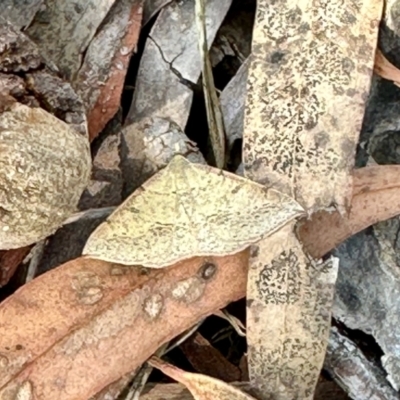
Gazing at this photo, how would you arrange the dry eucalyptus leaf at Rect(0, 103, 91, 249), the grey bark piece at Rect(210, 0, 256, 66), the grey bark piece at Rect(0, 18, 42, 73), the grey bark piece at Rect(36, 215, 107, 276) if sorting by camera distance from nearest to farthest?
the dry eucalyptus leaf at Rect(0, 103, 91, 249) < the grey bark piece at Rect(0, 18, 42, 73) < the grey bark piece at Rect(36, 215, 107, 276) < the grey bark piece at Rect(210, 0, 256, 66)

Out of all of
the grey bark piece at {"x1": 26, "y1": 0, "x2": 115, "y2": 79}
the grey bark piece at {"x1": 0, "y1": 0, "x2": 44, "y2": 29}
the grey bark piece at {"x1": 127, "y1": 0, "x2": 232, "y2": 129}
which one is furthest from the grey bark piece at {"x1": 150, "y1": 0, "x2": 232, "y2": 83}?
the grey bark piece at {"x1": 0, "y1": 0, "x2": 44, "y2": 29}

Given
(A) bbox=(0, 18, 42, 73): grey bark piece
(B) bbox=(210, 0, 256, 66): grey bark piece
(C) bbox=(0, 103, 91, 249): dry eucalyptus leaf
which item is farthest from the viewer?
(B) bbox=(210, 0, 256, 66): grey bark piece

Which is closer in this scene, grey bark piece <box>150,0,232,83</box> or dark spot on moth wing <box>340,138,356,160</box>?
dark spot on moth wing <box>340,138,356,160</box>

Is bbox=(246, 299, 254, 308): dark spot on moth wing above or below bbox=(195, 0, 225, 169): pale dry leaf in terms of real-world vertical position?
below

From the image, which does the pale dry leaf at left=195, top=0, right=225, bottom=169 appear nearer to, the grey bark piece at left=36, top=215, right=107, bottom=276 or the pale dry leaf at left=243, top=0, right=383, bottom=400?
the pale dry leaf at left=243, top=0, right=383, bottom=400

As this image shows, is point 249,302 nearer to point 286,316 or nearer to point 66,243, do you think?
point 286,316

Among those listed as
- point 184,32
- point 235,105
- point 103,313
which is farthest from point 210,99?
point 103,313

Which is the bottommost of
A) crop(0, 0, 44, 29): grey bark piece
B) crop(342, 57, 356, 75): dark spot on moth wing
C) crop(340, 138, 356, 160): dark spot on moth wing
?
crop(340, 138, 356, 160): dark spot on moth wing
